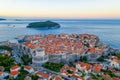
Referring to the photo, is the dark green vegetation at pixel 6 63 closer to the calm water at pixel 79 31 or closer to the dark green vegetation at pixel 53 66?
the dark green vegetation at pixel 53 66

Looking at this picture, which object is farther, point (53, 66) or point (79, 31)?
point (79, 31)

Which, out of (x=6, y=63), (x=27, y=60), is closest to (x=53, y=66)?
(x=27, y=60)

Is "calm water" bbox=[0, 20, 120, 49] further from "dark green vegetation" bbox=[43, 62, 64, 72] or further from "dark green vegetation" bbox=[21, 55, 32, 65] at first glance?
"dark green vegetation" bbox=[21, 55, 32, 65]

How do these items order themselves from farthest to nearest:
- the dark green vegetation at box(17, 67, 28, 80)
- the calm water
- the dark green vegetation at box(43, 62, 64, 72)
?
the calm water, the dark green vegetation at box(43, 62, 64, 72), the dark green vegetation at box(17, 67, 28, 80)

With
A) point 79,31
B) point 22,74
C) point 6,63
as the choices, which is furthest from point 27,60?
point 79,31

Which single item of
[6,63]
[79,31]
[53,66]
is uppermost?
[6,63]

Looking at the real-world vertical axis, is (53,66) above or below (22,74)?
below

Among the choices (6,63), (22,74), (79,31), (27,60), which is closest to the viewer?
(22,74)

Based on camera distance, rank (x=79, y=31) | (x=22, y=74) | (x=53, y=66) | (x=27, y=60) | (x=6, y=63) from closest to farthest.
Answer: (x=22, y=74) < (x=6, y=63) < (x=53, y=66) < (x=27, y=60) < (x=79, y=31)

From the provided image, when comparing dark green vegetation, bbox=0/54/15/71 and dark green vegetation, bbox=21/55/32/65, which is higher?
dark green vegetation, bbox=0/54/15/71

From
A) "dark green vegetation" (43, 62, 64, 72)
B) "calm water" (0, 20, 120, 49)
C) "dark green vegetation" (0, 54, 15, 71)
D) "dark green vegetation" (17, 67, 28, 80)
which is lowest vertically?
"calm water" (0, 20, 120, 49)

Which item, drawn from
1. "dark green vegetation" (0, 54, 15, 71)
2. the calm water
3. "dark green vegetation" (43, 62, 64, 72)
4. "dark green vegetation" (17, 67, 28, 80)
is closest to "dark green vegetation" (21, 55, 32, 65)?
"dark green vegetation" (0, 54, 15, 71)

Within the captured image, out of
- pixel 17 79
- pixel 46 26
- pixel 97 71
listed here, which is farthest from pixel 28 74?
pixel 46 26

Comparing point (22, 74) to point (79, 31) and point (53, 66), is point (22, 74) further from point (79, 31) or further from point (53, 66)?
point (79, 31)
